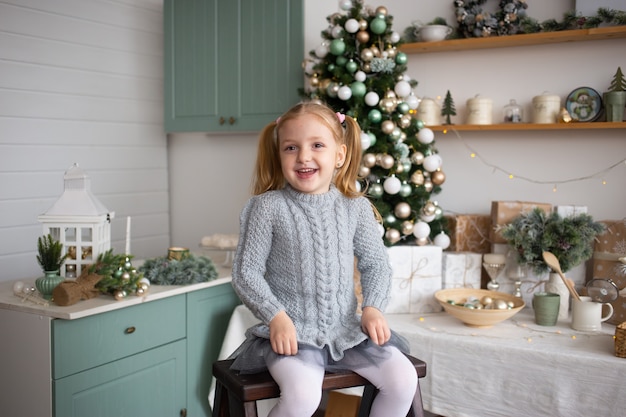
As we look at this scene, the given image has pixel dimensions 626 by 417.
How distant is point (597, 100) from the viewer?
8.39 ft

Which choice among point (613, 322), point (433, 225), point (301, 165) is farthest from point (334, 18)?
point (613, 322)

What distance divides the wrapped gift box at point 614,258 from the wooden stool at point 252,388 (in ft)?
3.62

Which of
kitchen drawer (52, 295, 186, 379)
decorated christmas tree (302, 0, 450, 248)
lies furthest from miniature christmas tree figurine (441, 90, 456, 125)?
kitchen drawer (52, 295, 186, 379)

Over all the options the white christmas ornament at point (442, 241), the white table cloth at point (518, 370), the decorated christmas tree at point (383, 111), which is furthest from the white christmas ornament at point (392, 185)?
the white table cloth at point (518, 370)

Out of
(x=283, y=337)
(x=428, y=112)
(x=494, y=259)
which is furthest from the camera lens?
(x=428, y=112)

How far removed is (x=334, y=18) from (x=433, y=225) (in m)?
0.91

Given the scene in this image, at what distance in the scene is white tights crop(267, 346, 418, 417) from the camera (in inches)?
58.7

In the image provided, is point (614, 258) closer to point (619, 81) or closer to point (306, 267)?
point (619, 81)

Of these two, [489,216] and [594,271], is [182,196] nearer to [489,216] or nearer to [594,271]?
[489,216]

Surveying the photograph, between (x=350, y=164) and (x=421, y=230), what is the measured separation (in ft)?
2.72

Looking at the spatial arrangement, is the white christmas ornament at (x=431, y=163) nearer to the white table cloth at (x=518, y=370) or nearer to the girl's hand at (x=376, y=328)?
the white table cloth at (x=518, y=370)

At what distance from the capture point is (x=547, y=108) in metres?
2.58

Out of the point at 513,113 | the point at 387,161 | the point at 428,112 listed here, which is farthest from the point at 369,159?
the point at 513,113

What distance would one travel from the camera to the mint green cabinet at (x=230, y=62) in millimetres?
2902
